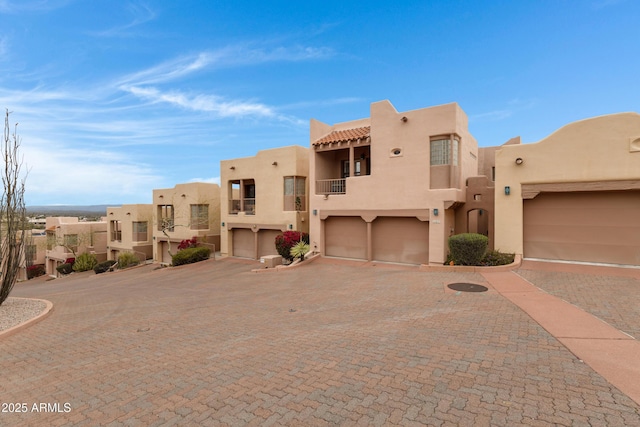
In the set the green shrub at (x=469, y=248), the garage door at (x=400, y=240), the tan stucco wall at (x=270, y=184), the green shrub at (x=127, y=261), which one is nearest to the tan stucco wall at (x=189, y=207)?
the green shrub at (x=127, y=261)

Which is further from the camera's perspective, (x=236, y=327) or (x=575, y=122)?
(x=575, y=122)

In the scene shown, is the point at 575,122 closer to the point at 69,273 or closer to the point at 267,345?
the point at 267,345

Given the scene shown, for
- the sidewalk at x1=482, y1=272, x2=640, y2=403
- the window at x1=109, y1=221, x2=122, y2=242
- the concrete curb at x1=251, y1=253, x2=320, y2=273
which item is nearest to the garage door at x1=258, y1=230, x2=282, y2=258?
the concrete curb at x1=251, y1=253, x2=320, y2=273

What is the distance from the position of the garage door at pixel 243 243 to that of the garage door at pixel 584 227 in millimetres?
16655

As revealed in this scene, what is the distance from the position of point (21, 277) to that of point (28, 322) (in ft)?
145

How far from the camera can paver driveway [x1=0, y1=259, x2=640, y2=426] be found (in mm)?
3959

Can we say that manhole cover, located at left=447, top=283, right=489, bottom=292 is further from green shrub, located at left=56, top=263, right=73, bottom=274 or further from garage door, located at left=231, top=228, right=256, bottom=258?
green shrub, located at left=56, top=263, right=73, bottom=274

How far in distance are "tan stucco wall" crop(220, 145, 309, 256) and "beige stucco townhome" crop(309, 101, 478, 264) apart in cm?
223

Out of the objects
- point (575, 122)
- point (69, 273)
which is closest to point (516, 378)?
point (575, 122)

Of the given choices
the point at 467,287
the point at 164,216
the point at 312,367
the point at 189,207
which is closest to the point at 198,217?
the point at 189,207

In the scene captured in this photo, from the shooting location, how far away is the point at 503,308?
7.98m

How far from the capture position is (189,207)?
28.3 m

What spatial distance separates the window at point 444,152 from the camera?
1491cm

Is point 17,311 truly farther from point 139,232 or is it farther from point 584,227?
point 139,232
